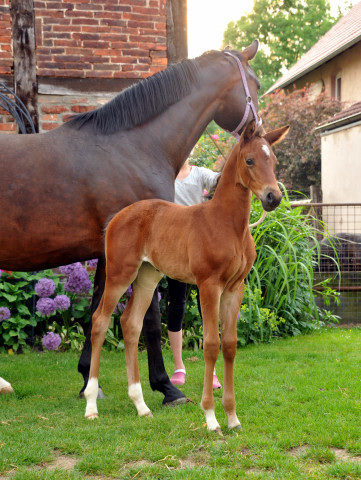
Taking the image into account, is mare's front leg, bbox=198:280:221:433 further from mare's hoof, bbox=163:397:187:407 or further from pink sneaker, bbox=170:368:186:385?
pink sneaker, bbox=170:368:186:385

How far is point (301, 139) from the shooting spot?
20.5 meters

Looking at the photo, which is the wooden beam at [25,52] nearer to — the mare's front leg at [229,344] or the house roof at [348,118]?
the mare's front leg at [229,344]

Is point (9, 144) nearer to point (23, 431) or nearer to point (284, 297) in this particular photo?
point (23, 431)

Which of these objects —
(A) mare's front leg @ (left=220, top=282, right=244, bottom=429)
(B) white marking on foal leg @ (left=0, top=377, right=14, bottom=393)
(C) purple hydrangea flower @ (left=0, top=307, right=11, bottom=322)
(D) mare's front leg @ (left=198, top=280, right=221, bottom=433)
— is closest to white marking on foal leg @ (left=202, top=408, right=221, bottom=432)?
(D) mare's front leg @ (left=198, top=280, right=221, bottom=433)

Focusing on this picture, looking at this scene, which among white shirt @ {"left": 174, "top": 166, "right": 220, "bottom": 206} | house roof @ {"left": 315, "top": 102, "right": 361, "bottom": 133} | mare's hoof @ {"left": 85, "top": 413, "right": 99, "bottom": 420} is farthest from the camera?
house roof @ {"left": 315, "top": 102, "right": 361, "bottom": 133}

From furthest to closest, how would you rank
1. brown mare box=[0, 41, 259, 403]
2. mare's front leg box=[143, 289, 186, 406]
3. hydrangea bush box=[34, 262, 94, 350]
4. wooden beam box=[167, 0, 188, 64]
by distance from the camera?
wooden beam box=[167, 0, 188, 64], hydrangea bush box=[34, 262, 94, 350], mare's front leg box=[143, 289, 186, 406], brown mare box=[0, 41, 259, 403]

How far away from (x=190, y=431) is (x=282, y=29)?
129 ft

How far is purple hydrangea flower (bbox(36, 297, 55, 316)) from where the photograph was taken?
6.04 metres

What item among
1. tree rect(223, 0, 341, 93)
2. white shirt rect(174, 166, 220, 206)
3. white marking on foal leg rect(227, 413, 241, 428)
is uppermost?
tree rect(223, 0, 341, 93)

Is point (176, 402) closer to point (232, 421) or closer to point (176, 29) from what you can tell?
point (232, 421)

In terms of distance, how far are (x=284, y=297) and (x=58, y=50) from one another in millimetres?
3987

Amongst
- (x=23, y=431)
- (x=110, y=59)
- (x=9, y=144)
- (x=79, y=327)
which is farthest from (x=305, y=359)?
(x=110, y=59)

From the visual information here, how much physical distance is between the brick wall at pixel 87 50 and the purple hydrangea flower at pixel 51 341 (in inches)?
98.4

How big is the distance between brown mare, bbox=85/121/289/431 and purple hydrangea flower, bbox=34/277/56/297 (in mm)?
2342
